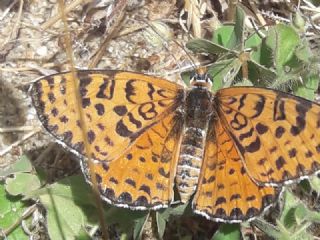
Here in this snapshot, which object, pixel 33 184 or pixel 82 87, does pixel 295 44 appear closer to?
pixel 82 87

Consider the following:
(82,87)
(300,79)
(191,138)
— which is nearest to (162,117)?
(191,138)

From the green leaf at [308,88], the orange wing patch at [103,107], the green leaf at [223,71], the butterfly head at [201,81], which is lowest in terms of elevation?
the green leaf at [308,88]

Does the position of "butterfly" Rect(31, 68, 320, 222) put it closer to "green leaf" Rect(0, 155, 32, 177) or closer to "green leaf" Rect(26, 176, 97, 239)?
"green leaf" Rect(26, 176, 97, 239)

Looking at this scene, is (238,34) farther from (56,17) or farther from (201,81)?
(56,17)

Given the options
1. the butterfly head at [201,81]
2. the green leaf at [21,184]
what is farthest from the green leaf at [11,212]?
the butterfly head at [201,81]

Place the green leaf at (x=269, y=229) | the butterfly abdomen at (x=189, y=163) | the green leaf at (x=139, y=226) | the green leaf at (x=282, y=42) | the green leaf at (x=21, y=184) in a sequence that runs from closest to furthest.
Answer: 1. the butterfly abdomen at (x=189, y=163)
2. the green leaf at (x=269, y=229)
3. the green leaf at (x=139, y=226)
4. the green leaf at (x=282, y=42)
5. the green leaf at (x=21, y=184)

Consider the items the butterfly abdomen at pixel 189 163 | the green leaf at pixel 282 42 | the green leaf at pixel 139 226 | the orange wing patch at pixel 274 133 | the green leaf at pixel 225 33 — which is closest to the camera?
the orange wing patch at pixel 274 133

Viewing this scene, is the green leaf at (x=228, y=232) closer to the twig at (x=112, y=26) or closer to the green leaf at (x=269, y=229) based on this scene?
the green leaf at (x=269, y=229)

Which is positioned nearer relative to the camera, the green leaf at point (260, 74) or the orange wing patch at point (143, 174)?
the orange wing patch at point (143, 174)

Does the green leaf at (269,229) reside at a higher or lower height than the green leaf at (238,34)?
lower
